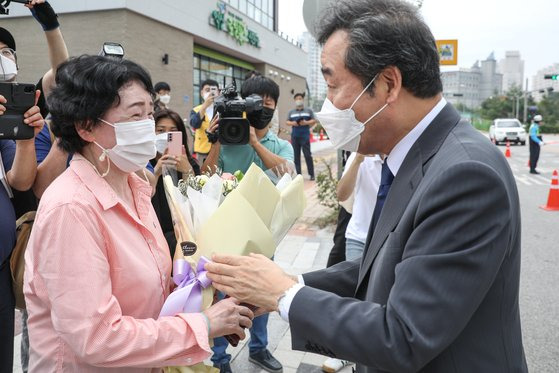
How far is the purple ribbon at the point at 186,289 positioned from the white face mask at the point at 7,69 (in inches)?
63.3

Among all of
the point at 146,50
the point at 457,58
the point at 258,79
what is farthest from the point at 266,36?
the point at 258,79

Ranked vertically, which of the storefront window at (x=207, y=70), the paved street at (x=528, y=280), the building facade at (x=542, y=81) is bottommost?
the paved street at (x=528, y=280)

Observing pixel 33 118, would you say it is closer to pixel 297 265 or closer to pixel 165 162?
pixel 165 162

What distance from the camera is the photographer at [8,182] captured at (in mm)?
2184

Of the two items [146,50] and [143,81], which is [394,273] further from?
[146,50]

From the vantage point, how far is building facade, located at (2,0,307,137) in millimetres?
12523

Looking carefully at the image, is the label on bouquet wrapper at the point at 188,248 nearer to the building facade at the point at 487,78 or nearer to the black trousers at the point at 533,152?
the black trousers at the point at 533,152

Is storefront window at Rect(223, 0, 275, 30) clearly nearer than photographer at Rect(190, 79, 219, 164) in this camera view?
No

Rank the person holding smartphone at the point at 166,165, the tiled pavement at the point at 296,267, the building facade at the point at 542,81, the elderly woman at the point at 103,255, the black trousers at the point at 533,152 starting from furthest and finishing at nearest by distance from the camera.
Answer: the building facade at the point at 542,81
the black trousers at the point at 533,152
the tiled pavement at the point at 296,267
the person holding smartphone at the point at 166,165
the elderly woman at the point at 103,255

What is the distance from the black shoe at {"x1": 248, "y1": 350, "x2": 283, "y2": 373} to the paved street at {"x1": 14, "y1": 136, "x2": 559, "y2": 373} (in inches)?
2.4

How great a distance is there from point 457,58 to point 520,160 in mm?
12984

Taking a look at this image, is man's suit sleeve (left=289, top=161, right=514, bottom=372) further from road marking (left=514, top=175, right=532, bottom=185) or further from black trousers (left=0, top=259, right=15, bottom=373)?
road marking (left=514, top=175, right=532, bottom=185)

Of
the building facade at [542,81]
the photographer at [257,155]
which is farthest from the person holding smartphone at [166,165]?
the building facade at [542,81]

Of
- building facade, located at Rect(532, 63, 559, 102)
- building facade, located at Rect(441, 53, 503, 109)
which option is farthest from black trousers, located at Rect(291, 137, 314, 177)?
building facade, located at Rect(532, 63, 559, 102)
